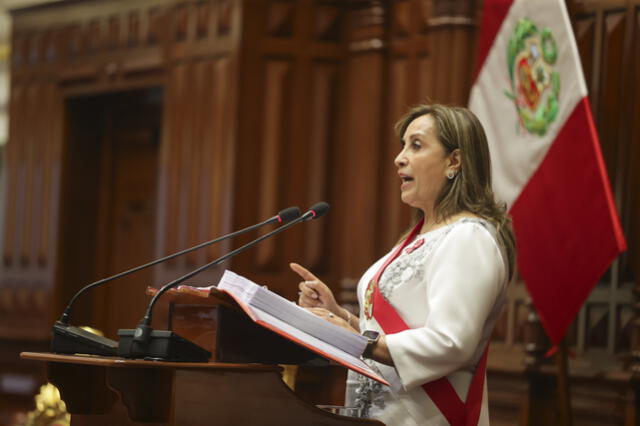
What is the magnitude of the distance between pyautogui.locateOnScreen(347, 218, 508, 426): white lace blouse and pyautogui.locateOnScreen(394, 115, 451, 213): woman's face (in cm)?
10

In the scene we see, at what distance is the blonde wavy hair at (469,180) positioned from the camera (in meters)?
2.29

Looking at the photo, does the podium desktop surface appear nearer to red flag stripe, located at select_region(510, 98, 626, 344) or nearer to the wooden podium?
the wooden podium

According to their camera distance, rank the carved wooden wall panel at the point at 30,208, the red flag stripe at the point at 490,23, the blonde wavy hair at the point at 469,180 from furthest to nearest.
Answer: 1. the carved wooden wall panel at the point at 30,208
2. the red flag stripe at the point at 490,23
3. the blonde wavy hair at the point at 469,180

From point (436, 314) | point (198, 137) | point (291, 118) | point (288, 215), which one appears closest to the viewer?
point (436, 314)

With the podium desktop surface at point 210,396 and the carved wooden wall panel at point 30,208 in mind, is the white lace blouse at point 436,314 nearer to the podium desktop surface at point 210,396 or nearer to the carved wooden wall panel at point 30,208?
the podium desktop surface at point 210,396

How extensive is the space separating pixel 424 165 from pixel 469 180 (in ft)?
0.37

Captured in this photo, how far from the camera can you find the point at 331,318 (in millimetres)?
2225

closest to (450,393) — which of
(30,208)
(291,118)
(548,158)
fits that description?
(548,158)

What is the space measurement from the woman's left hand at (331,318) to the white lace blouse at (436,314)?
99 millimetres

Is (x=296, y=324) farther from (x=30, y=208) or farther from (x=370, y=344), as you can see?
(x=30, y=208)

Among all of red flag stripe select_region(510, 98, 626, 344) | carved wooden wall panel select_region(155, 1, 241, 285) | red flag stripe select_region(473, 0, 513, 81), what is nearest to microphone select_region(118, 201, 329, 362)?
red flag stripe select_region(510, 98, 626, 344)

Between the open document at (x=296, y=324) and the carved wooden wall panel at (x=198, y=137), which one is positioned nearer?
the open document at (x=296, y=324)

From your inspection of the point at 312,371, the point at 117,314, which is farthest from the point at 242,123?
the point at 117,314

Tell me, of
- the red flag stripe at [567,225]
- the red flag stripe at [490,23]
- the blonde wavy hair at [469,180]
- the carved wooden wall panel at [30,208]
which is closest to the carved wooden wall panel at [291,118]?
the red flag stripe at [490,23]
